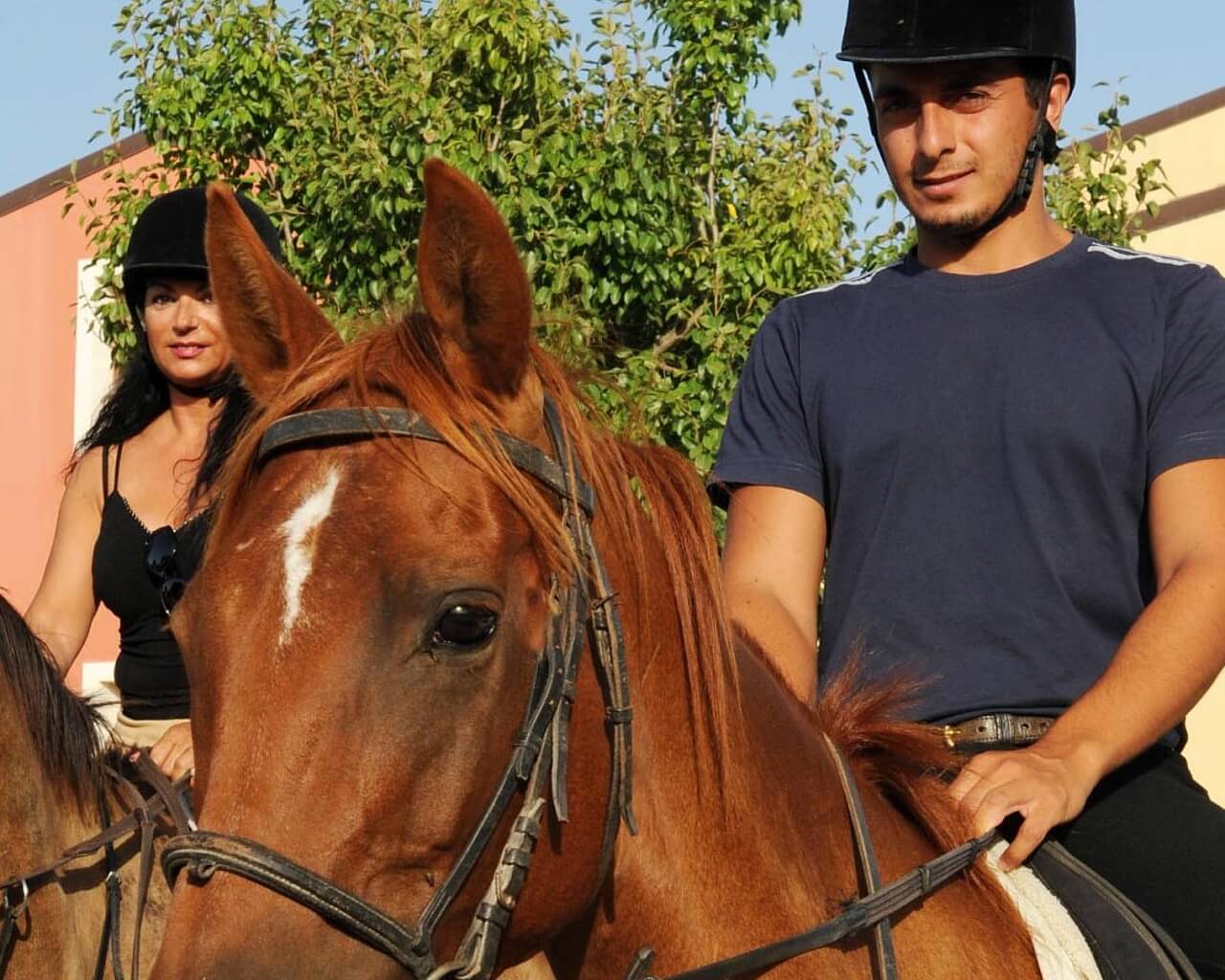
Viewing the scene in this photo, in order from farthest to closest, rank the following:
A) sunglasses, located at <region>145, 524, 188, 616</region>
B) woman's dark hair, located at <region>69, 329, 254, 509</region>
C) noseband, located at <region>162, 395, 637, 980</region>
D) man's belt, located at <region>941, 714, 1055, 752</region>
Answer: woman's dark hair, located at <region>69, 329, 254, 509</region> < sunglasses, located at <region>145, 524, 188, 616</region> < man's belt, located at <region>941, 714, 1055, 752</region> < noseband, located at <region>162, 395, 637, 980</region>

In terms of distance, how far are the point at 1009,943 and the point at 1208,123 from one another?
574 inches

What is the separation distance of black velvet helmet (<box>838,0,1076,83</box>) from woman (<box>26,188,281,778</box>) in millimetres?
2430

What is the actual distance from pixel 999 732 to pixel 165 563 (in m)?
2.65

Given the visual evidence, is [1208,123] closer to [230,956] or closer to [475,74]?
[475,74]

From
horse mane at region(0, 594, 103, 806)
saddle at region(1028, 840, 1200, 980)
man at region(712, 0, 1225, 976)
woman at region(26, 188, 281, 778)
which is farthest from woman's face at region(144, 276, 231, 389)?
saddle at region(1028, 840, 1200, 980)

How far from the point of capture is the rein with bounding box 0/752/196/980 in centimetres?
466

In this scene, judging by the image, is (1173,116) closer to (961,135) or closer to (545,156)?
(545,156)

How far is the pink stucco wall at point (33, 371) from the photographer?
20.5 m

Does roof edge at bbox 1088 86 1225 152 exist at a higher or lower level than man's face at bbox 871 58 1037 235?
lower

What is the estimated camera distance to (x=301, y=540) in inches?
90.7

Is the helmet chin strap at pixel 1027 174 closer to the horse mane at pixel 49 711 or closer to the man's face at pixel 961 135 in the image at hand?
the man's face at pixel 961 135

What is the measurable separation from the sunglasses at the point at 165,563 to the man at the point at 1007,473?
188cm

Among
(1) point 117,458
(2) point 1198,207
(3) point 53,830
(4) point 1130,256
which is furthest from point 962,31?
(2) point 1198,207

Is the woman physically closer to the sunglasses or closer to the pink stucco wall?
the sunglasses
